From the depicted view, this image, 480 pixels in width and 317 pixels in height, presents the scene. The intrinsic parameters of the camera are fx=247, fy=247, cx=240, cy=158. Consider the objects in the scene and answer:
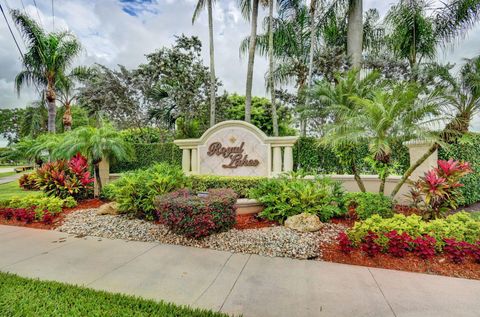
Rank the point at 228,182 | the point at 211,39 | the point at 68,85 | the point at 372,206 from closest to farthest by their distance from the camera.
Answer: the point at 372,206
the point at 228,182
the point at 211,39
the point at 68,85

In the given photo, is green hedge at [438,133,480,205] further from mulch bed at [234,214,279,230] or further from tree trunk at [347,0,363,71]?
tree trunk at [347,0,363,71]

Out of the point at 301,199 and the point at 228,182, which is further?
the point at 228,182

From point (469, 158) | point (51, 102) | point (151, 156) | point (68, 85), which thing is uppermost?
point (68, 85)

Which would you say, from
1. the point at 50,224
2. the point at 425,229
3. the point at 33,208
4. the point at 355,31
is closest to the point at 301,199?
the point at 425,229

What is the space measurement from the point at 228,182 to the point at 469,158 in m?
7.29

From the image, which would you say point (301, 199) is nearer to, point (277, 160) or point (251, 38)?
point (277, 160)

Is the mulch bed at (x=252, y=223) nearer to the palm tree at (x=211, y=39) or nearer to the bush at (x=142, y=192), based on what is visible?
the bush at (x=142, y=192)

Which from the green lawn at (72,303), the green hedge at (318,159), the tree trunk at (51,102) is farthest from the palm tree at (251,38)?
the tree trunk at (51,102)

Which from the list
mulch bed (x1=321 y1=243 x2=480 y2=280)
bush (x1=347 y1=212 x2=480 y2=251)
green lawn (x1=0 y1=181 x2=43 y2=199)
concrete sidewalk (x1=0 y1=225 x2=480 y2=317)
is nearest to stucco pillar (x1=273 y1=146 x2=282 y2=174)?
bush (x1=347 y1=212 x2=480 y2=251)

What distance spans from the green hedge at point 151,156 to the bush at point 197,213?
240 inches

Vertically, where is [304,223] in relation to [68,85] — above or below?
below

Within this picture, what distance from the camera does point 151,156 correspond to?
11.8 meters

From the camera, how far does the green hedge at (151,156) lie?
11.3m

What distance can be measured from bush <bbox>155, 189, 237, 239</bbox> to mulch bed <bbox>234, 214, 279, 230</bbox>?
1.19 ft
